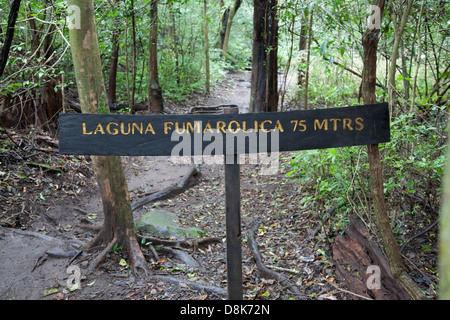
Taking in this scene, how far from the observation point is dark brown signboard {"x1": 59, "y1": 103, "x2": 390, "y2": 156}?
3.05m

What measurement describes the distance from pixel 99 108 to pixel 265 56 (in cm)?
553

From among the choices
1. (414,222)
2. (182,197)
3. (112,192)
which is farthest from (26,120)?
(414,222)

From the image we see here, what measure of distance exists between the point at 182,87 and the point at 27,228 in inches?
420

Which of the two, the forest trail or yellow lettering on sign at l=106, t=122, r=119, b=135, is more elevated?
yellow lettering on sign at l=106, t=122, r=119, b=135

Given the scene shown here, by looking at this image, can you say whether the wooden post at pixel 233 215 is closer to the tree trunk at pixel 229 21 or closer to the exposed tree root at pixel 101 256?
the exposed tree root at pixel 101 256

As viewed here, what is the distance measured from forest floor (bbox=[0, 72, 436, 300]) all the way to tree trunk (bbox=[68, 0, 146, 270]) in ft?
0.68

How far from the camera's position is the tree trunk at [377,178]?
3.29 meters

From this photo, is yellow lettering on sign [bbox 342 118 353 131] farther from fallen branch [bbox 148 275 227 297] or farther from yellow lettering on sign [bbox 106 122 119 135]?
fallen branch [bbox 148 275 227 297]

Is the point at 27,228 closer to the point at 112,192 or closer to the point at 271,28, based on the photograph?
the point at 112,192

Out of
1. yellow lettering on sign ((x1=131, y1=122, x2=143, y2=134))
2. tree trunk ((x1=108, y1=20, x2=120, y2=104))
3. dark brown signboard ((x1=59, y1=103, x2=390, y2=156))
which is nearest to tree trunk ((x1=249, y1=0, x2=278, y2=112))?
tree trunk ((x1=108, y1=20, x2=120, y2=104))

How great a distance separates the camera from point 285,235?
5.31 metres

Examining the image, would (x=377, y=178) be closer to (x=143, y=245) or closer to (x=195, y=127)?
(x=195, y=127)

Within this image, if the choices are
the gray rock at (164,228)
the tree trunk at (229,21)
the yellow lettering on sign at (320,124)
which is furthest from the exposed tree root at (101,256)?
the tree trunk at (229,21)

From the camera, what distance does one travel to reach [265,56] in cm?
884
